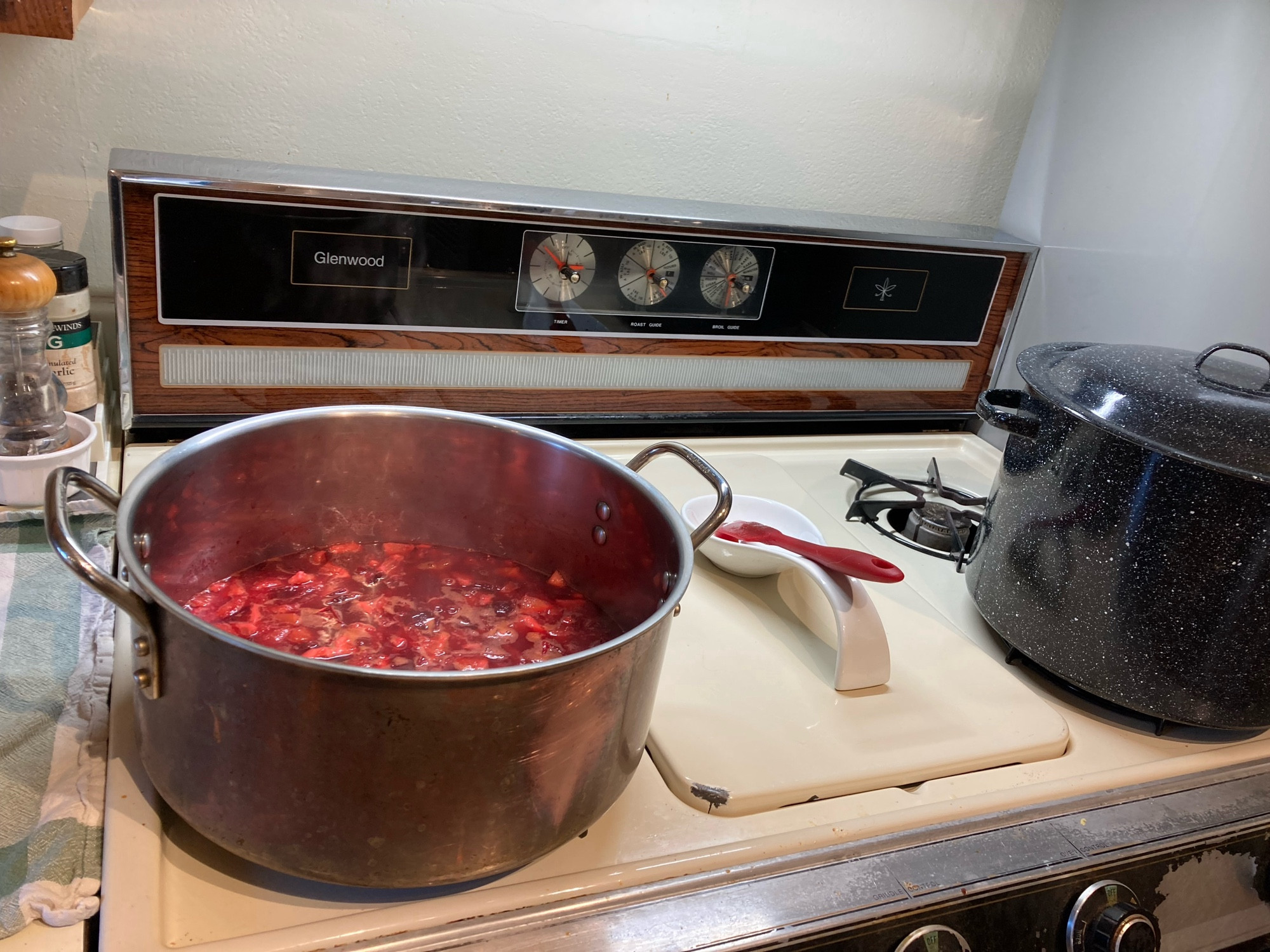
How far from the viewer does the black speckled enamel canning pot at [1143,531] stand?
→ 736 mm

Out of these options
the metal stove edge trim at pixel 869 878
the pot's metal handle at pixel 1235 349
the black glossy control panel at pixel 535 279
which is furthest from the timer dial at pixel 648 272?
the metal stove edge trim at pixel 869 878

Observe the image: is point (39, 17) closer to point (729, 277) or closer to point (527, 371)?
point (527, 371)

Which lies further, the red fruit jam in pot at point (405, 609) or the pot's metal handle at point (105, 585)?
the red fruit jam in pot at point (405, 609)

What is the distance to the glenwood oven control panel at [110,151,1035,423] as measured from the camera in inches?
38.0

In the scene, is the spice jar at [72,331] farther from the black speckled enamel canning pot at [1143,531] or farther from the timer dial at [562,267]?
the black speckled enamel canning pot at [1143,531]

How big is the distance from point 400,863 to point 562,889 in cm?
12

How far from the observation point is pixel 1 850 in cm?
56

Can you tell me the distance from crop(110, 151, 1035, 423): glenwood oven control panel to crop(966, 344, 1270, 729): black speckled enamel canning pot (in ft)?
1.27

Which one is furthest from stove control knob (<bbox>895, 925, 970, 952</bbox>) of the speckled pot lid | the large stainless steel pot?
the speckled pot lid

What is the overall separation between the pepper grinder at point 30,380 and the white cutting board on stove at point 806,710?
0.64 m

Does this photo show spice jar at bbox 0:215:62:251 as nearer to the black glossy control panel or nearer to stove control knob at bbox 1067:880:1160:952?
the black glossy control panel

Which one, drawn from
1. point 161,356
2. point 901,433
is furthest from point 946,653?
point 161,356

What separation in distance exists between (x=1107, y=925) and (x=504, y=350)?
0.82 metres

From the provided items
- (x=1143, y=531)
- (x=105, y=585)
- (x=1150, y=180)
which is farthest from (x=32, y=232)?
(x=1150, y=180)
